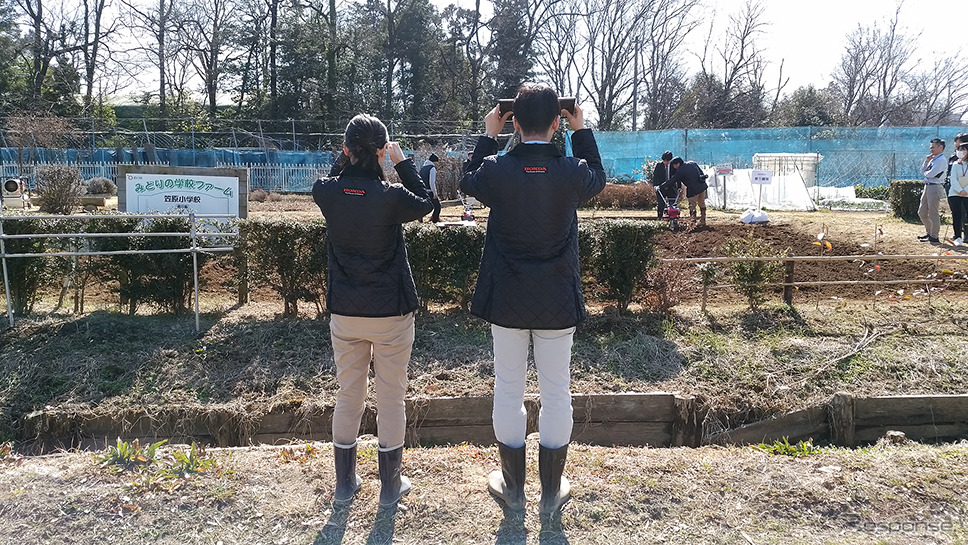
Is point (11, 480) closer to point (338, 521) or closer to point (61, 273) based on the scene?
point (338, 521)

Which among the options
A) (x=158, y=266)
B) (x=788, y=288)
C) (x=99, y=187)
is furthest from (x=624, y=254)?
(x=99, y=187)

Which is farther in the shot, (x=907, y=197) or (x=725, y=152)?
(x=725, y=152)

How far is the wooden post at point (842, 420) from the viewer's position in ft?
16.2

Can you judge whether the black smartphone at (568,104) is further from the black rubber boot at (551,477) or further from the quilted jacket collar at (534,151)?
the black rubber boot at (551,477)

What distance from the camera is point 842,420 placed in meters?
4.95

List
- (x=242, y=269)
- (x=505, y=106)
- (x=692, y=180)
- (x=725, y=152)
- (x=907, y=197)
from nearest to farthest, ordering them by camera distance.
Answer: (x=505, y=106) < (x=242, y=269) < (x=907, y=197) < (x=692, y=180) < (x=725, y=152)

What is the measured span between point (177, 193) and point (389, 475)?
6.19m

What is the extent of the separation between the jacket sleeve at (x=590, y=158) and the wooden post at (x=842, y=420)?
10.5 ft

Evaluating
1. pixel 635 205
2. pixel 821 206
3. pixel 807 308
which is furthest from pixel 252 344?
pixel 821 206

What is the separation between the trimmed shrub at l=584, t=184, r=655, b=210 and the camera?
65.1ft

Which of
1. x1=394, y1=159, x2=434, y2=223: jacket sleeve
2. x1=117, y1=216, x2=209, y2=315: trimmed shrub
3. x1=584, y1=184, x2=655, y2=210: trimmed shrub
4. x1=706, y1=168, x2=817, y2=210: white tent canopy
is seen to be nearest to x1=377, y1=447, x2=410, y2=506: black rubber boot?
x1=394, y1=159, x2=434, y2=223: jacket sleeve

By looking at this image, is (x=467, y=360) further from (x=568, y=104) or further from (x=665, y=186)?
(x=665, y=186)

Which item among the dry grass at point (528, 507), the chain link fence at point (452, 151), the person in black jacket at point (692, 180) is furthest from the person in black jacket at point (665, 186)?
the dry grass at point (528, 507)

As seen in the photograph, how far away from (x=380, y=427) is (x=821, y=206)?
19.0m
